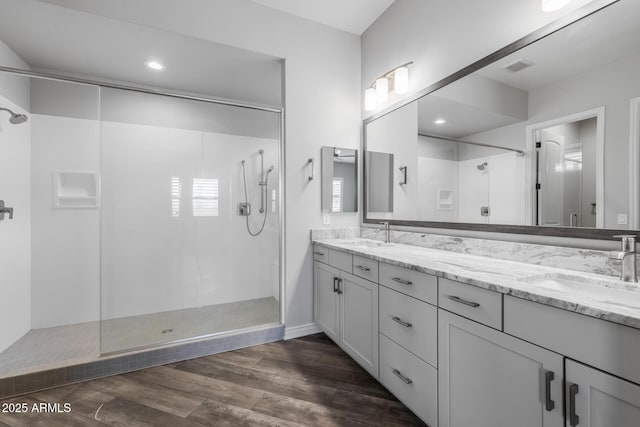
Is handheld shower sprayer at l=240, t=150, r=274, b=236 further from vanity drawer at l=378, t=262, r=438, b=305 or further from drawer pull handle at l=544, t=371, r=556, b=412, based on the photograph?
drawer pull handle at l=544, t=371, r=556, b=412

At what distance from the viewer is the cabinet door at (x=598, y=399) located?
0.69 m

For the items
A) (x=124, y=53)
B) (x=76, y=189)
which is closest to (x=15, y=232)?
(x=76, y=189)

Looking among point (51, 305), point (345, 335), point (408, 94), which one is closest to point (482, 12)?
point (408, 94)

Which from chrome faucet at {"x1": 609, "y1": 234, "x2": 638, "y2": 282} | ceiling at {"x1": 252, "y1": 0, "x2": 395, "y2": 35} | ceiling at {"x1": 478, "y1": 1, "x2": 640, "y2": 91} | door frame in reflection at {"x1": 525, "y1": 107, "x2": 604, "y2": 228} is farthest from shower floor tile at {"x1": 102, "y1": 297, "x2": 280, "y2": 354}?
ceiling at {"x1": 252, "y1": 0, "x2": 395, "y2": 35}

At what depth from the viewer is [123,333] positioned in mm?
2201

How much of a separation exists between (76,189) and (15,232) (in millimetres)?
551

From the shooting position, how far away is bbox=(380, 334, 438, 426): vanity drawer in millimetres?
1279

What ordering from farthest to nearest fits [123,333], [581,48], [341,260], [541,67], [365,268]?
[123,333], [341,260], [365,268], [541,67], [581,48]

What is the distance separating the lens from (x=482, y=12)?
1.67 m

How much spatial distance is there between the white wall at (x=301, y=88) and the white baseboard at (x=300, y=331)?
4 cm

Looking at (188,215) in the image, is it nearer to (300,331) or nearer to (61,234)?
(61,234)

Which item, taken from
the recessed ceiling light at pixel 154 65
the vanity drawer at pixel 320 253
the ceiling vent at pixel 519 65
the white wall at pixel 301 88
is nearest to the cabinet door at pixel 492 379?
the vanity drawer at pixel 320 253

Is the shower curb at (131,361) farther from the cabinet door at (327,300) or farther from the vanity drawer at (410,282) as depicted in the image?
the vanity drawer at (410,282)

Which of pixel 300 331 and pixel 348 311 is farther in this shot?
pixel 300 331
